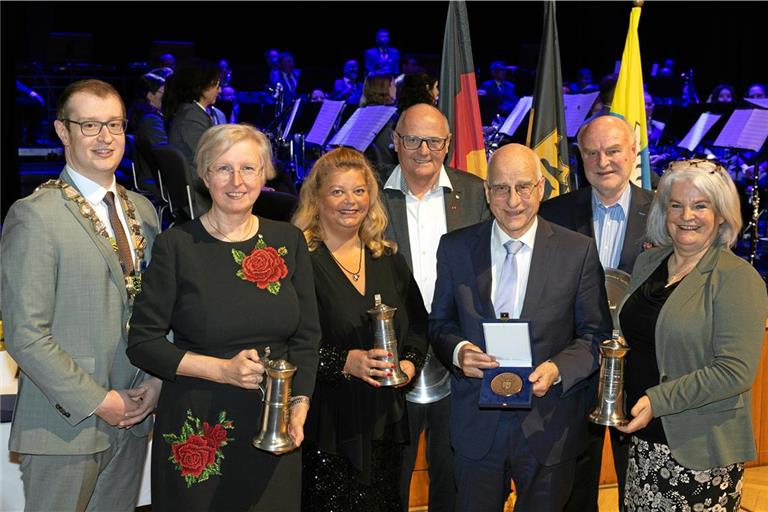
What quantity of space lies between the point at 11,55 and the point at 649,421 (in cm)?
860

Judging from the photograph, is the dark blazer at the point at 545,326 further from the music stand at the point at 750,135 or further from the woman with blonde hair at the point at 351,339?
the music stand at the point at 750,135

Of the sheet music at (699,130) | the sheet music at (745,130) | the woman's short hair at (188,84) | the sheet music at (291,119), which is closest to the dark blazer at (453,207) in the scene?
the woman's short hair at (188,84)

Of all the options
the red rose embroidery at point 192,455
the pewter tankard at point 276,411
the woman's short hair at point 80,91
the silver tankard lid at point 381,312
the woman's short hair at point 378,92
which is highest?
the woman's short hair at point 378,92

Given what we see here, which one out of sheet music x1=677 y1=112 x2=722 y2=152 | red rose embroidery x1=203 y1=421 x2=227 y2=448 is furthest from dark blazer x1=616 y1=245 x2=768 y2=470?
sheet music x1=677 y1=112 x2=722 y2=152

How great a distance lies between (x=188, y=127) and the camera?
253 inches

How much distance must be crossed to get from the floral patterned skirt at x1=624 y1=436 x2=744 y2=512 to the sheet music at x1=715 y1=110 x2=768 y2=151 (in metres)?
5.74

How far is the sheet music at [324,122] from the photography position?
7930 mm

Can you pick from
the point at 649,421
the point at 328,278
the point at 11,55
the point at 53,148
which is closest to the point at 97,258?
the point at 328,278

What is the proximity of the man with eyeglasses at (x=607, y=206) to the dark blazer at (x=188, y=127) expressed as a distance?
144 inches

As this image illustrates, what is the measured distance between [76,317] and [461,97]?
2.93 meters

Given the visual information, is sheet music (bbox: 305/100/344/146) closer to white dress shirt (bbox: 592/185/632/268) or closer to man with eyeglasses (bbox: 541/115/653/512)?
man with eyeglasses (bbox: 541/115/653/512)

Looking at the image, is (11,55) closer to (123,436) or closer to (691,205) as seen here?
(123,436)

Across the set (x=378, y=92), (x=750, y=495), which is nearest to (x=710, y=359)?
(x=750, y=495)

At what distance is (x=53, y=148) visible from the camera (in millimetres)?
11109
